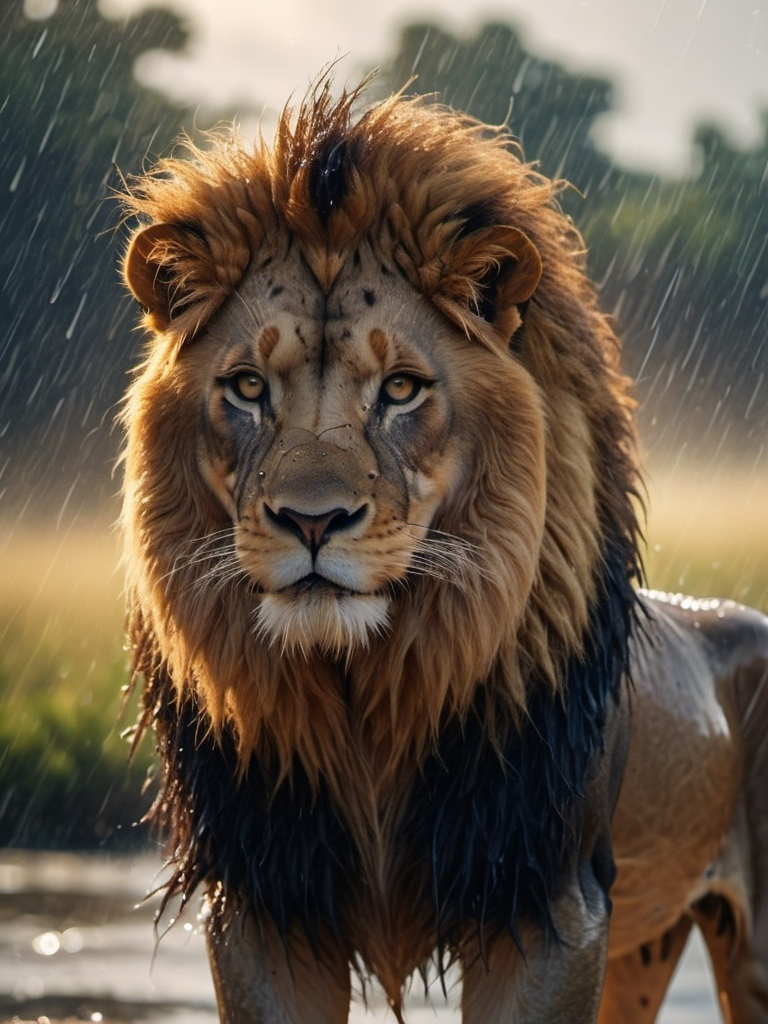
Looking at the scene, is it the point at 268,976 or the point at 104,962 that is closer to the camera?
the point at 268,976

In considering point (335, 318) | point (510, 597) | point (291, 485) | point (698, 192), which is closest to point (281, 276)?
point (335, 318)

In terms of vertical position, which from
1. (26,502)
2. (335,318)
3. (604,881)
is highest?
(335,318)

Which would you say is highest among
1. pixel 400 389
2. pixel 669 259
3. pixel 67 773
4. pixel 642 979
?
pixel 669 259

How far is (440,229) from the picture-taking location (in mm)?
3027

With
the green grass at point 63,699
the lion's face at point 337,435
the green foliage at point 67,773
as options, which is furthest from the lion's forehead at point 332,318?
the green foliage at point 67,773

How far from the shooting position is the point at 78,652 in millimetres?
10625

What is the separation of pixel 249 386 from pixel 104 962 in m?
3.41

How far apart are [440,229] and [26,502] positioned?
9178 mm

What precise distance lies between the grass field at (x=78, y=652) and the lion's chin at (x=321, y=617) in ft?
12.1

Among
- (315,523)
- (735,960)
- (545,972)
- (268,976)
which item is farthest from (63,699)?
(315,523)

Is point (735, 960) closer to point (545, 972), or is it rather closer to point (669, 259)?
point (545, 972)

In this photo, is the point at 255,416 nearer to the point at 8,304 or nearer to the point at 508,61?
the point at 8,304

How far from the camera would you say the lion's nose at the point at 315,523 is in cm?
274

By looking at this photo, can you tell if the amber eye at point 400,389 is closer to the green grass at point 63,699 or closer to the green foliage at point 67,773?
the green grass at point 63,699
